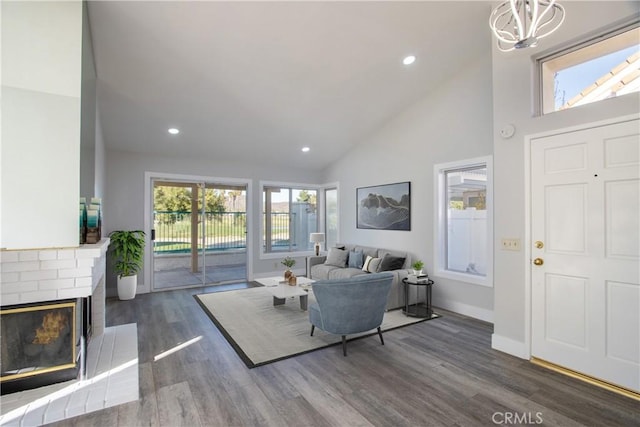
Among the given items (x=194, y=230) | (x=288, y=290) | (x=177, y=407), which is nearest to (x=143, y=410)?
(x=177, y=407)

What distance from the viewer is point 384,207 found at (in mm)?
5559

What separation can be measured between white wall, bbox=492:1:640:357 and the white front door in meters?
0.12

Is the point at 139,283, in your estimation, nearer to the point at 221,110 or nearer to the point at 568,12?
the point at 221,110

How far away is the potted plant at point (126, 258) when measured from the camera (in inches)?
197

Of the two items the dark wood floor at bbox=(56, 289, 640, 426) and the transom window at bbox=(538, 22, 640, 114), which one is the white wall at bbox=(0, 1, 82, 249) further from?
the transom window at bbox=(538, 22, 640, 114)

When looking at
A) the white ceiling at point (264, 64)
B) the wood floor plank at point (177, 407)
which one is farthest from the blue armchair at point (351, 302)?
the white ceiling at point (264, 64)

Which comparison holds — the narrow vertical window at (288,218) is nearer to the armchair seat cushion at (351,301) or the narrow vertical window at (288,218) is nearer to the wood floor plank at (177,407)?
the armchair seat cushion at (351,301)

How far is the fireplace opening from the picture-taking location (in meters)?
2.28

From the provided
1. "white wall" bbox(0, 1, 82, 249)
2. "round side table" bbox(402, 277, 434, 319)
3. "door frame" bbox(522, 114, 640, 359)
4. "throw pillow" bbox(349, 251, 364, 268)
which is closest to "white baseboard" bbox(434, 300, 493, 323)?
"round side table" bbox(402, 277, 434, 319)

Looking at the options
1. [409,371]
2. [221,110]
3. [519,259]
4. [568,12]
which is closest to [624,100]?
[568,12]

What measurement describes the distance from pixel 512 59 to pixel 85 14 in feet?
13.3

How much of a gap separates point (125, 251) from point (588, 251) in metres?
5.99

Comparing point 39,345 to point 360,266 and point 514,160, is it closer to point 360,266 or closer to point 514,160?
point 360,266

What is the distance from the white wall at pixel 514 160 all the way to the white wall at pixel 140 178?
4.70 meters
